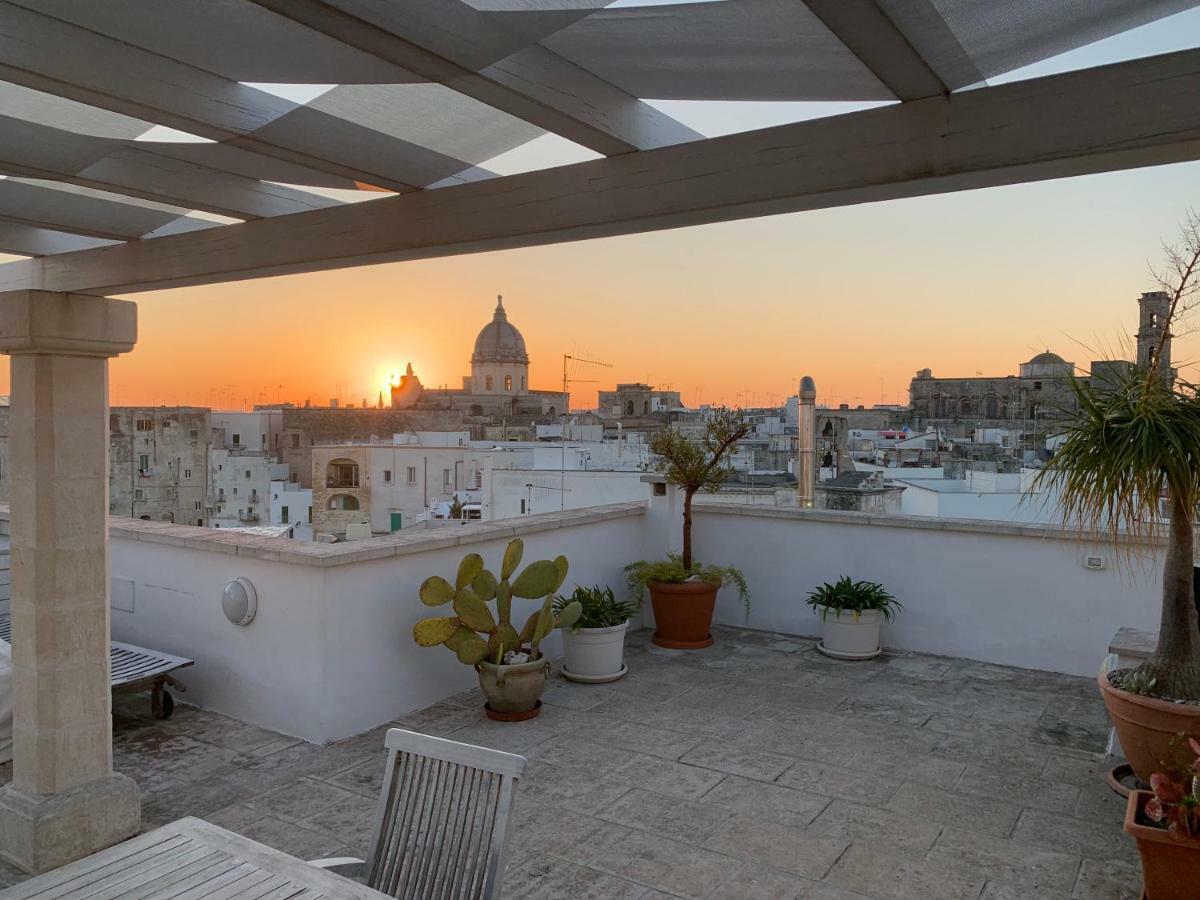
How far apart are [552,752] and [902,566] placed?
9.54 feet

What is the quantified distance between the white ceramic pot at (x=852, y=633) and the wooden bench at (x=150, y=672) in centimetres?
371

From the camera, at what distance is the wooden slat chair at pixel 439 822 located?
1941 millimetres

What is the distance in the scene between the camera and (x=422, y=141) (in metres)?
2.15

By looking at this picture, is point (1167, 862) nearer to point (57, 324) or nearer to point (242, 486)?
point (57, 324)

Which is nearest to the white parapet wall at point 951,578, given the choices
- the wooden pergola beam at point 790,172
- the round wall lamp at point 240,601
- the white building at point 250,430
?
the round wall lamp at point 240,601

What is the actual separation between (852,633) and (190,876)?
4439 millimetres

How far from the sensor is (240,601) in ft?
14.1

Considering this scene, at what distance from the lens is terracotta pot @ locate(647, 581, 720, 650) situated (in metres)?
5.74

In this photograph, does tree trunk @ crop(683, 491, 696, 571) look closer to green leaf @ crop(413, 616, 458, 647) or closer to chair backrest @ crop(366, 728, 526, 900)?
green leaf @ crop(413, 616, 458, 647)

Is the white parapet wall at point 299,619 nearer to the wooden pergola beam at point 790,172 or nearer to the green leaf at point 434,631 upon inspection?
the green leaf at point 434,631

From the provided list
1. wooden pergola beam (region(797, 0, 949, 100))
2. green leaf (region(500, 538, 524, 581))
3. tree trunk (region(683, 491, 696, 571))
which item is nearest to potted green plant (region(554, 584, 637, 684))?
green leaf (region(500, 538, 524, 581))

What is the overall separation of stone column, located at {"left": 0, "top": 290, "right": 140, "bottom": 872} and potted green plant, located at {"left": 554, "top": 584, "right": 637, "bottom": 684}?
2.46m

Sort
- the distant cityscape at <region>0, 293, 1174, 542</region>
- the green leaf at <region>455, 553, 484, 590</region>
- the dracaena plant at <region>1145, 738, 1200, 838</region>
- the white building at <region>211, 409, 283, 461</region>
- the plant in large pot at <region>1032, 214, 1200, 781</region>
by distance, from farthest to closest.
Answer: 1. the white building at <region>211, 409, 283, 461</region>
2. the distant cityscape at <region>0, 293, 1174, 542</region>
3. the green leaf at <region>455, 553, 484, 590</region>
4. the plant in large pot at <region>1032, 214, 1200, 781</region>
5. the dracaena plant at <region>1145, 738, 1200, 838</region>

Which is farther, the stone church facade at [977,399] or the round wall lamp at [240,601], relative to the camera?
the stone church facade at [977,399]
